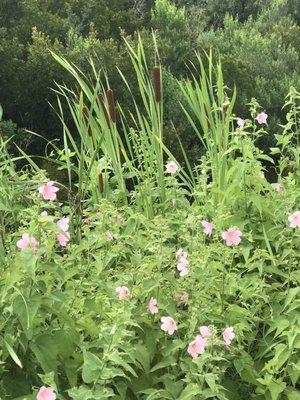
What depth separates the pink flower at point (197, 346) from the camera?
1767 millimetres

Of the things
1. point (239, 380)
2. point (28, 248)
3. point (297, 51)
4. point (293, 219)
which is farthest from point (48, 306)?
point (297, 51)

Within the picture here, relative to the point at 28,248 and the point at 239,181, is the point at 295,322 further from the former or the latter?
the point at 28,248

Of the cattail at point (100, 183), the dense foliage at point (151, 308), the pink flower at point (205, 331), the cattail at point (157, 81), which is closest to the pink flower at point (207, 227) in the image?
the dense foliage at point (151, 308)

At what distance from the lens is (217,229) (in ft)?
7.03

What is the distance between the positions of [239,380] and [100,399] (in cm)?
60

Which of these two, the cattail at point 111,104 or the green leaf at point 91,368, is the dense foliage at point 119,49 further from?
the green leaf at point 91,368

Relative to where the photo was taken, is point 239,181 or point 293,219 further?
point 239,181

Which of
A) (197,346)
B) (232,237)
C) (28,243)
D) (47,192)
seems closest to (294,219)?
(232,237)

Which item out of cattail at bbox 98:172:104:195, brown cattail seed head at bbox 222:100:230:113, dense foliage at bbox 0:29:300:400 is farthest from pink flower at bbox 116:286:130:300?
brown cattail seed head at bbox 222:100:230:113

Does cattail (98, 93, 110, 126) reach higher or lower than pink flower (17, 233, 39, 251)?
lower

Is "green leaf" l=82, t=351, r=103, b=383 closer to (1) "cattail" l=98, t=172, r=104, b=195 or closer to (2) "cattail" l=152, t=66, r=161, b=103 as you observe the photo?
(1) "cattail" l=98, t=172, r=104, b=195

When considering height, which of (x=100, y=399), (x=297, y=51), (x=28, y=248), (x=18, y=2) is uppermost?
(x=28, y=248)

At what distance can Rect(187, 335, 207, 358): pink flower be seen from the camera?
1.77m

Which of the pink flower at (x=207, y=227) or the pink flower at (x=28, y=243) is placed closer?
the pink flower at (x=28, y=243)
